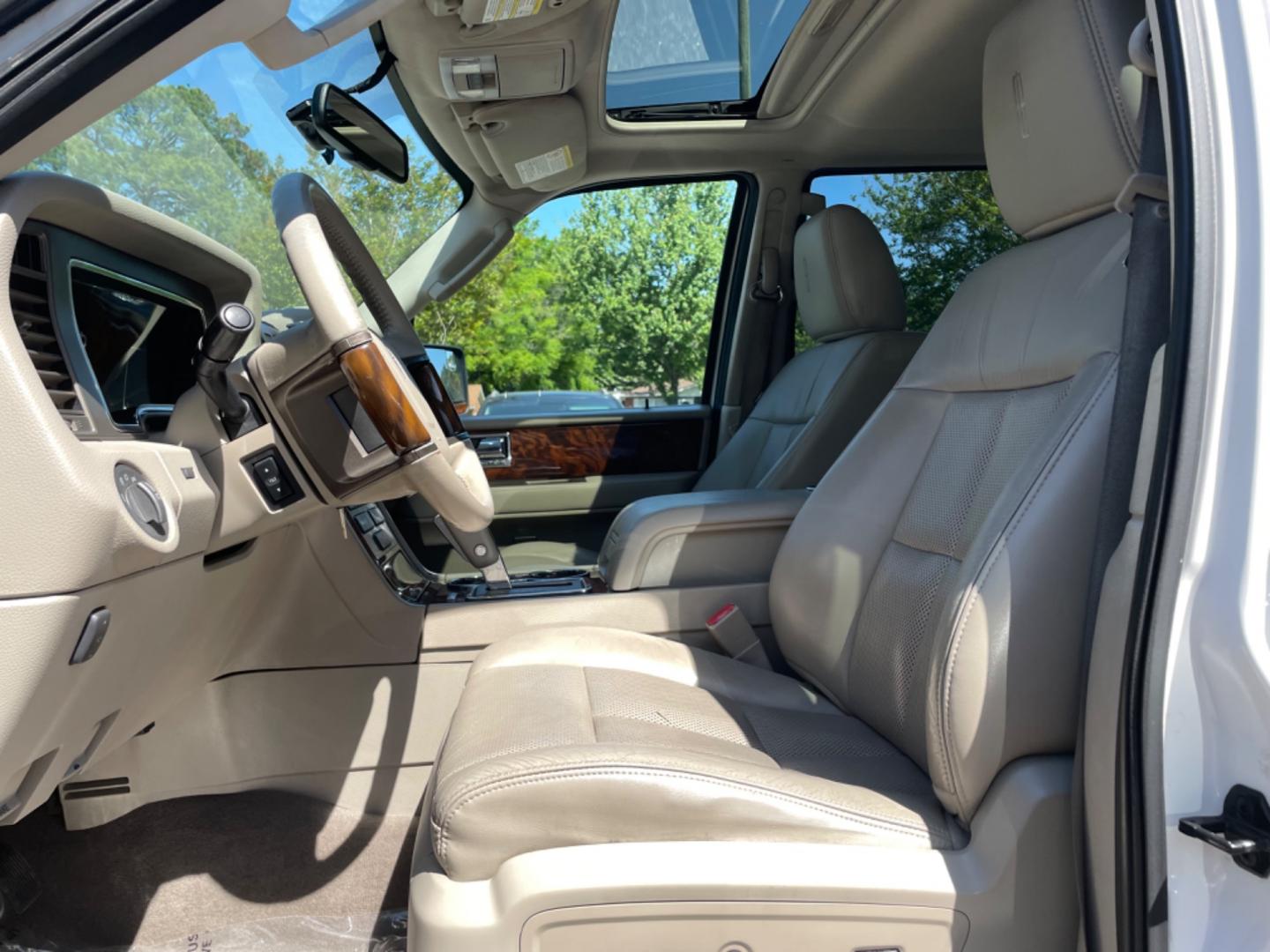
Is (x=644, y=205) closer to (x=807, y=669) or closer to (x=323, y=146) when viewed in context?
(x=323, y=146)

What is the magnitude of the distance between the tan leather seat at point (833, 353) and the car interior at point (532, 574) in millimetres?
14

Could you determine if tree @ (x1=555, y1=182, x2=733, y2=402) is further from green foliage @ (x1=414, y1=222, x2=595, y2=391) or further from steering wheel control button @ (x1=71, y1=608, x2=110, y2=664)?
steering wheel control button @ (x1=71, y1=608, x2=110, y2=664)

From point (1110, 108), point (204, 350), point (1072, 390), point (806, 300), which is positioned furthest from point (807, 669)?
point (806, 300)

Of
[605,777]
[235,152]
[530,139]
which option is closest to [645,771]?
[605,777]

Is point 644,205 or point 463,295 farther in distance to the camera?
point 644,205

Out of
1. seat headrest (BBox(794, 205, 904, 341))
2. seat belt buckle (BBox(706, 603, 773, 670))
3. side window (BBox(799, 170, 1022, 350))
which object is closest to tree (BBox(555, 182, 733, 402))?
side window (BBox(799, 170, 1022, 350))

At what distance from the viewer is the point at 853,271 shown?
2.44 meters

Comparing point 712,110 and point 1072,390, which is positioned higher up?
point 712,110

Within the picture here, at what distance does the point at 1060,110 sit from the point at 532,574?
1.32m

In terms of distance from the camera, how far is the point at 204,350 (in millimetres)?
1203

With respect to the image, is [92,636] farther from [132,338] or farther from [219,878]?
[219,878]

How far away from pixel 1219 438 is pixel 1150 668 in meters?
0.22

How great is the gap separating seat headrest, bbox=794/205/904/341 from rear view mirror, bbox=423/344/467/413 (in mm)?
1068

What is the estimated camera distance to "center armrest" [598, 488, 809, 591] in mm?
1906
